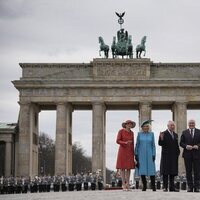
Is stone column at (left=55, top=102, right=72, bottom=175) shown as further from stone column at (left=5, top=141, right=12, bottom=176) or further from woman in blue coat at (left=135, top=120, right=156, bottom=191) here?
woman in blue coat at (left=135, top=120, right=156, bottom=191)

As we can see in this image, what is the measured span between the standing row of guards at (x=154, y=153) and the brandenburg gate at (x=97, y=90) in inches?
1699

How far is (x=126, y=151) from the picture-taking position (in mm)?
21078

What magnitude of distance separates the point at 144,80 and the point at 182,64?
418cm

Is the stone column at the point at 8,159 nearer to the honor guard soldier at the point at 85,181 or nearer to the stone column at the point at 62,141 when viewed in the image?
the stone column at the point at 62,141

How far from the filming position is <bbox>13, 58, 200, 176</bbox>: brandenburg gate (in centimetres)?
6444

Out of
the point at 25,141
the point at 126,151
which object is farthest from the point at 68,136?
the point at 126,151

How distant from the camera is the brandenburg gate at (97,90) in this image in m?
64.4

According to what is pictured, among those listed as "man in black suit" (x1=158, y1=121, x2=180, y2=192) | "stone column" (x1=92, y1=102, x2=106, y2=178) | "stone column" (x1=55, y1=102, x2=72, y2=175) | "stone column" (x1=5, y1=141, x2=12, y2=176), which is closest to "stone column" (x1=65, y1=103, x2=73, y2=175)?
"stone column" (x1=55, y1=102, x2=72, y2=175)

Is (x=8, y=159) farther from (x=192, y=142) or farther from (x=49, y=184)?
(x=192, y=142)

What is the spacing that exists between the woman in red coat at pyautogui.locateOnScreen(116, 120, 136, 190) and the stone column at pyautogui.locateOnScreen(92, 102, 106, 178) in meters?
43.0

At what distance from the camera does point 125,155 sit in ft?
69.0

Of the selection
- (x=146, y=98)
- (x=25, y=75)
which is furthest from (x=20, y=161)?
(x=146, y=98)

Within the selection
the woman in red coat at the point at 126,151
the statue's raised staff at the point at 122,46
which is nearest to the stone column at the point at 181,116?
the statue's raised staff at the point at 122,46

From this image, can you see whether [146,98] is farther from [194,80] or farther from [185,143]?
[185,143]
